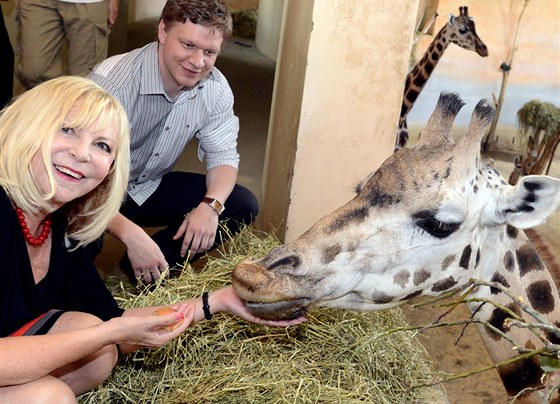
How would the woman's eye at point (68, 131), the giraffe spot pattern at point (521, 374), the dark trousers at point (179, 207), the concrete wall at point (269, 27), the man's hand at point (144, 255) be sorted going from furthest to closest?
the concrete wall at point (269, 27) < the dark trousers at point (179, 207) < the man's hand at point (144, 255) < the giraffe spot pattern at point (521, 374) < the woman's eye at point (68, 131)

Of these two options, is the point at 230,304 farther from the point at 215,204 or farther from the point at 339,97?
the point at 339,97

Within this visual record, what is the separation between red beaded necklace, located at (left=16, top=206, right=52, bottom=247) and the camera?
2545 millimetres

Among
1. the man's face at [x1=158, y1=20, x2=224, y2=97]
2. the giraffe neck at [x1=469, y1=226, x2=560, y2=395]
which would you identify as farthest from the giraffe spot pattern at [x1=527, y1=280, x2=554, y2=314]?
the man's face at [x1=158, y1=20, x2=224, y2=97]

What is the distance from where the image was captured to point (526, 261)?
289 cm

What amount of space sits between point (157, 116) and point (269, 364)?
1.33m

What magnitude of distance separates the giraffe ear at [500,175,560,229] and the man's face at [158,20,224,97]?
4.88 ft

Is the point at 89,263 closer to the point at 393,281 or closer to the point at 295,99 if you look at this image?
the point at 393,281

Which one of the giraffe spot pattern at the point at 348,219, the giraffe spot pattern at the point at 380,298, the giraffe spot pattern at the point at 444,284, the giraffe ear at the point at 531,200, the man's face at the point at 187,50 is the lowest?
the giraffe spot pattern at the point at 380,298

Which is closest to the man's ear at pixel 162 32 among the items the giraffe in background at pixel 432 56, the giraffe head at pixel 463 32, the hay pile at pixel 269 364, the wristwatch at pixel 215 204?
the wristwatch at pixel 215 204

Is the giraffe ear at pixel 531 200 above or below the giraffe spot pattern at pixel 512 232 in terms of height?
above

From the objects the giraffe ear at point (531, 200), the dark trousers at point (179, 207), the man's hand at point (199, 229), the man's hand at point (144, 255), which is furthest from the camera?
the dark trousers at point (179, 207)

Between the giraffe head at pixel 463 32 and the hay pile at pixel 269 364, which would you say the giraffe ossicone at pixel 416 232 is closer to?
the hay pile at pixel 269 364

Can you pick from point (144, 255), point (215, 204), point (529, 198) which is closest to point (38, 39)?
point (215, 204)

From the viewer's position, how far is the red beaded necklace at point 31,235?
2.54 meters
